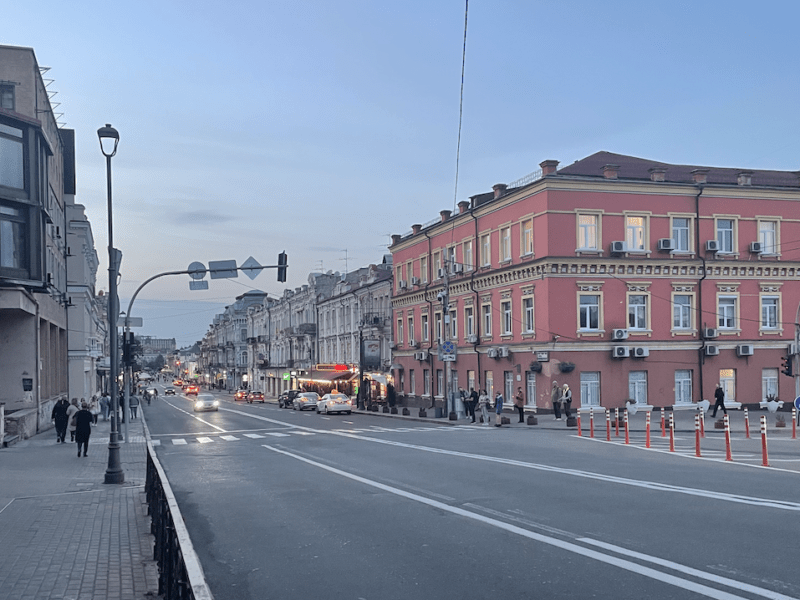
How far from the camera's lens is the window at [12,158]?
2705cm

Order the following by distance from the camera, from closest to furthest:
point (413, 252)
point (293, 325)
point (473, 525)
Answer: point (473, 525)
point (413, 252)
point (293, 325)

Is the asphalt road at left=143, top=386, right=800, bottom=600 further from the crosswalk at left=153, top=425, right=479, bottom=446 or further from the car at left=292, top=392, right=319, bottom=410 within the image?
the car at left=292, top=392, right=319, bottom=410

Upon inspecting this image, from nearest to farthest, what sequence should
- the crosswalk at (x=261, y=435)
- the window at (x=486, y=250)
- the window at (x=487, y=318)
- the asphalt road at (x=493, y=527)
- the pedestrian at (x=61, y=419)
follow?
1. the asphalt road at (x=493, y=527)
2. the pedestrian at (x=61, y=419)
3. the crosswalk at (x=261, y=435)
4. the window at (x=486, y=250)
5. the window at (x=487, y=318)

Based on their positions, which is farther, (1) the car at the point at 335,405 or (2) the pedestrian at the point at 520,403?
(1) the car at the point at 335,405

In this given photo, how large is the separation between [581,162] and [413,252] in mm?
16376

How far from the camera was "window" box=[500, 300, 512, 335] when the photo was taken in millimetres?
42438

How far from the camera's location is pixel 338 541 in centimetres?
987

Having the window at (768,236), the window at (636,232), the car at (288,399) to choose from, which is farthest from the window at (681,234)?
the car at (288,399)

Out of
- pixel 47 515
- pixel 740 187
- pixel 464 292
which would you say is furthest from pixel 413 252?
pixel 47 515

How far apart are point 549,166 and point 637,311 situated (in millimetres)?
8245

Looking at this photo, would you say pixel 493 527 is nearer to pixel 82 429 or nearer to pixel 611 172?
pixel 82 429

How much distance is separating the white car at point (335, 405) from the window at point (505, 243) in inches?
570

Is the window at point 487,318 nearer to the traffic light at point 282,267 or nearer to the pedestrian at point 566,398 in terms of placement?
the pedestrian at point 566,398

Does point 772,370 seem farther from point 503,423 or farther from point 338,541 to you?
point 338,541
